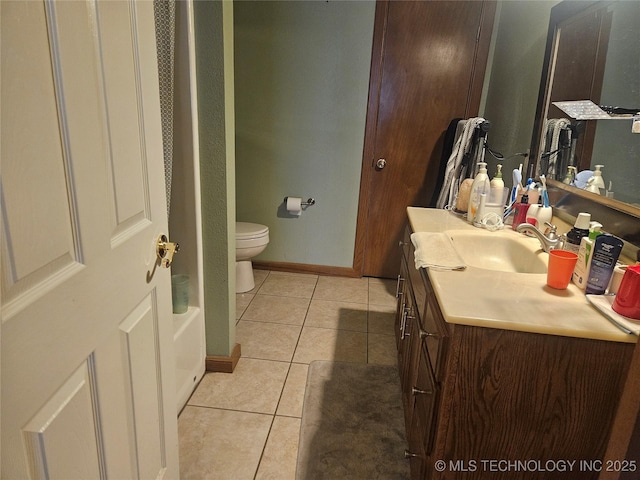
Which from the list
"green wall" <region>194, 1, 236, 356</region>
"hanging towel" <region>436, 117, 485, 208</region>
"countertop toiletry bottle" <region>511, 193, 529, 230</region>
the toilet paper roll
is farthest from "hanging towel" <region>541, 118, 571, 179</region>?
the toilet paper roll

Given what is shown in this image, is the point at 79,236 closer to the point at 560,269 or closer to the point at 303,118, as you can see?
the point at 560,269

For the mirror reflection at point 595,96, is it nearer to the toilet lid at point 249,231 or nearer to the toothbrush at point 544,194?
the toothbrush at point 544,194

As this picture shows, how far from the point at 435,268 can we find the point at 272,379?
113 centimetres

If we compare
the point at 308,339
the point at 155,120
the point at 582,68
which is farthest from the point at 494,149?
the point at 155,120

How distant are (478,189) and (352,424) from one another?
114cm

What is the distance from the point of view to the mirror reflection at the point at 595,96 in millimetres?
1225

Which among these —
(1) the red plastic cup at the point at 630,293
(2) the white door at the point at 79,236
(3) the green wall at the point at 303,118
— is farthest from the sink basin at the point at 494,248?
(3) the green wall at the point at 303,118

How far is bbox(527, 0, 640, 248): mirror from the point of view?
122 centimetres

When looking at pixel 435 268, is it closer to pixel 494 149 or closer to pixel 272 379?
pixel 272 379

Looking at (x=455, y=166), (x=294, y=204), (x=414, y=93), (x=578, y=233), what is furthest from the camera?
(x=294, y=204)

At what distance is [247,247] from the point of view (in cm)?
273

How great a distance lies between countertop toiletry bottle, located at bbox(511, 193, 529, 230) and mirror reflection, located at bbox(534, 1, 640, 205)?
0.15 metres

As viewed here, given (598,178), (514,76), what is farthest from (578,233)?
(514,76)

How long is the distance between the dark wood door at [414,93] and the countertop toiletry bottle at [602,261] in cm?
200
